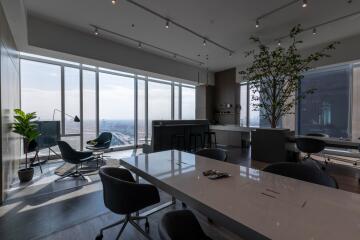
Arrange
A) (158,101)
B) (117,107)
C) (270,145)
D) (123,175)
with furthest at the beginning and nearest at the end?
(158,101) < (117,107) < (270,145) < (123,175)

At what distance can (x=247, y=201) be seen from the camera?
1.29 meters

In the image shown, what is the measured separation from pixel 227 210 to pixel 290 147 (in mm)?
4626

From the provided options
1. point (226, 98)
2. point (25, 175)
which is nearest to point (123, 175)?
point (25, 175)

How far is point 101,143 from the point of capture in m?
5.90

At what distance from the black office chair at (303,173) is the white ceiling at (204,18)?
11.3 ft

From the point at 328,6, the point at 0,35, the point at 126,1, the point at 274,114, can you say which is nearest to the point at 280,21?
the point at 328,6

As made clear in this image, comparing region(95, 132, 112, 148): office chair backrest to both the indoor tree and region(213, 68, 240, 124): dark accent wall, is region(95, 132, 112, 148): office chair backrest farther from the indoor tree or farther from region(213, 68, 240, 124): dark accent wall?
region(213, 68, 240, 124): dark accent wall

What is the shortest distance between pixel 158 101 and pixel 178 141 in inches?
106

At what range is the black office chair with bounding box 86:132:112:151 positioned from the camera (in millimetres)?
5559

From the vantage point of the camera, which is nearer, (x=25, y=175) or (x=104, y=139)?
(x=25, y=175)

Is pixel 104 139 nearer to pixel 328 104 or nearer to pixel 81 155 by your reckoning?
pixel 81 155

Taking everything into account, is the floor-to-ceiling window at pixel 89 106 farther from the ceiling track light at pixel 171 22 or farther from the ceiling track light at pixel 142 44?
the ceiling track light at pixel 171 22

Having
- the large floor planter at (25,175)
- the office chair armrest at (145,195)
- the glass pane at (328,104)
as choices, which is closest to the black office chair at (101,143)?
the large floor planter at (25,175)

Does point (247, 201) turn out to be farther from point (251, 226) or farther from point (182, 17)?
point (182, 17)
